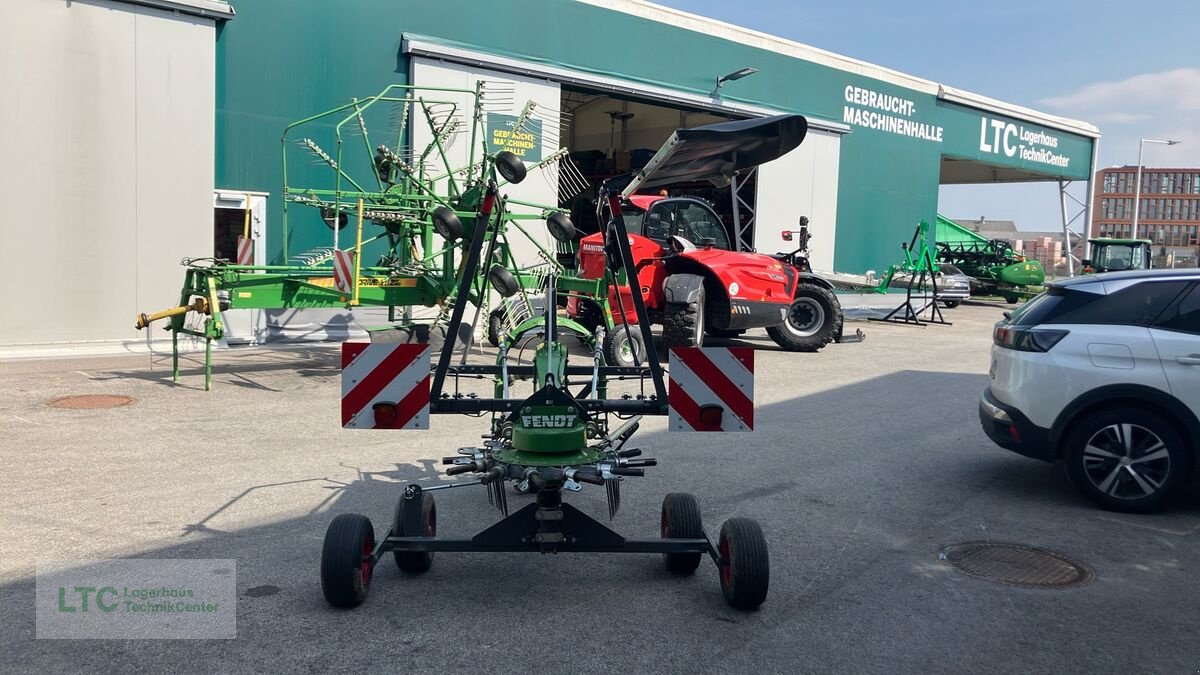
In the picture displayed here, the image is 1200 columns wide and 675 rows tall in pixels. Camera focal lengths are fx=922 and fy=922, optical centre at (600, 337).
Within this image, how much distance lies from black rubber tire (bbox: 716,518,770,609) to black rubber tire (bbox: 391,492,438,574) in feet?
5.05

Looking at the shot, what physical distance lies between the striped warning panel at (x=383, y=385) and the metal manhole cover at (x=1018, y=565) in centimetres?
316

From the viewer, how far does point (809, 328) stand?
51.5ft

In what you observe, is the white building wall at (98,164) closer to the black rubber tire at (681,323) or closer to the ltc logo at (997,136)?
the black rubber tire at (681,323)

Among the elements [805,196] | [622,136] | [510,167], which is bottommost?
[510,167]

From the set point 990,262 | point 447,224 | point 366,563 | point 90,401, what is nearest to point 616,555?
point 366,563

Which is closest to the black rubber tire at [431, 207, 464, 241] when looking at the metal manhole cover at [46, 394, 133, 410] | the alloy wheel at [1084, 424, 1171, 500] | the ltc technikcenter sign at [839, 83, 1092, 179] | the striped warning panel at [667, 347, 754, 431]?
the metal manhole cover at [46, 394, 133, 410]

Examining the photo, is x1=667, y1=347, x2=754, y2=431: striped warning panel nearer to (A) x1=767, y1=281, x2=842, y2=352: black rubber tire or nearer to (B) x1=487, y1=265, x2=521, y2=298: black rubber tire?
(B) x1=487, y1=265, x2=521, y2=298: black rubber tire

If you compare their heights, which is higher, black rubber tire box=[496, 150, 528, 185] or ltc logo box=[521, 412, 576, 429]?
black rubber tire box=[496, 150, 528, 185]

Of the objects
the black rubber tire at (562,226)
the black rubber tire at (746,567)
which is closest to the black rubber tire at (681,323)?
the black rubber tire at (562,226)

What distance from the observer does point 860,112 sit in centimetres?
2525

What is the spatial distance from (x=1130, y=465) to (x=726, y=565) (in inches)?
138

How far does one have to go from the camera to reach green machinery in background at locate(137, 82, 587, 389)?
10219mm

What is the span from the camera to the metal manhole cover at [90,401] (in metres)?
9.09

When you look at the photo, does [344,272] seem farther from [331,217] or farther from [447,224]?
[331,217]
